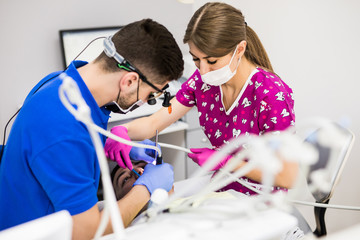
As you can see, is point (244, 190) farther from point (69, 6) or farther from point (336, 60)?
point (69, 6)

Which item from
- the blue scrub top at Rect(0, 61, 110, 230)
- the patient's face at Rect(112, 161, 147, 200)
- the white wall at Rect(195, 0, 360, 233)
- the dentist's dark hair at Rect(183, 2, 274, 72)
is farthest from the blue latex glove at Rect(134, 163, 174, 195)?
the white wall at Rect(195, 0, 360, 233)

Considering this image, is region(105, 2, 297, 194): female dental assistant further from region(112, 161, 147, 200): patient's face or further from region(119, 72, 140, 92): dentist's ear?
region(119, 72, 140, 92): dentist's ear

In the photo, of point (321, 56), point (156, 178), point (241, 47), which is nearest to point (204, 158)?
point (156, 178)

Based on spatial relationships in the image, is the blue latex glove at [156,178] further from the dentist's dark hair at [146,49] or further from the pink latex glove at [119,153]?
the dentist's dark hair at [146,49]

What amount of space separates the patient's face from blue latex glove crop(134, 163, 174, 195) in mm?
105

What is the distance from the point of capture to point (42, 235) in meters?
0.50

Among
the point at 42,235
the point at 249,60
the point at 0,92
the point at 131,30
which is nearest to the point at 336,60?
the point at 249,60

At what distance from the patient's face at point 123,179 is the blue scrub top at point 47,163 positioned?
0.28 meters

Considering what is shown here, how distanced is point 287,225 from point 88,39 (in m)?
2.11

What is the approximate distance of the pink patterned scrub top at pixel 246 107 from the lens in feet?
4.18

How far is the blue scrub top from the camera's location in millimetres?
858

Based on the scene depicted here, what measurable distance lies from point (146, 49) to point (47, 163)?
43cm

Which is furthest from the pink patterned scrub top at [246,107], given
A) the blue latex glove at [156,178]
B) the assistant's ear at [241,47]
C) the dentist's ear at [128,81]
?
the dentist's ear at [128,81]

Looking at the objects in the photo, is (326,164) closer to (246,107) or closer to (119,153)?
(246,107)
